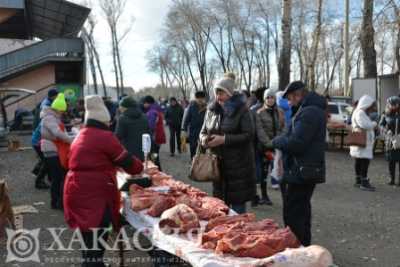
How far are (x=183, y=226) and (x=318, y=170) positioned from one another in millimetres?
1495

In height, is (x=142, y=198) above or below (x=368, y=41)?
below

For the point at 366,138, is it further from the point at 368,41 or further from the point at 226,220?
the point at 368,41

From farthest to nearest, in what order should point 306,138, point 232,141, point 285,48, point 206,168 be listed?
1. point 285,48
2. point 206,168
3. point 232,141
4. point 306,138

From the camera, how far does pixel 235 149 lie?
17.7 feet

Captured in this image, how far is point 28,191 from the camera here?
1019 cm

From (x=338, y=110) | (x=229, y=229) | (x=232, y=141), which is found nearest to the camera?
(x=229, y=229)

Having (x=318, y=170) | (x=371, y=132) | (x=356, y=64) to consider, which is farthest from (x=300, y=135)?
→ (x=356, y=64)

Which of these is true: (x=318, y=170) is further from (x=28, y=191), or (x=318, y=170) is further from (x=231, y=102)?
(x=28, y=191)

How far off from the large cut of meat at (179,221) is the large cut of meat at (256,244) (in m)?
0.54

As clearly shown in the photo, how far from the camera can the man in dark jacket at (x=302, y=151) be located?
4836mm

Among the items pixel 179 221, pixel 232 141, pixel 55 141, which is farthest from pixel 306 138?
pixel 55 141

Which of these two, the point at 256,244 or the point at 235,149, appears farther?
the point at 235,149

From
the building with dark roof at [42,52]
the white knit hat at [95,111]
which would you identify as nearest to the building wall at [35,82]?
the building with dark roof at [42,52]

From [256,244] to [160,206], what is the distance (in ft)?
4.94
